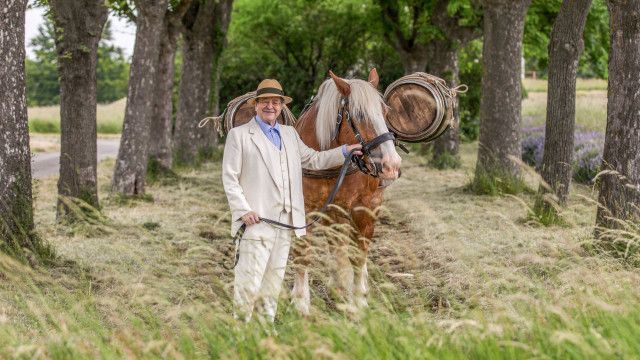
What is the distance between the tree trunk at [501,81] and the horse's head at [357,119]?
Result: 353 inches

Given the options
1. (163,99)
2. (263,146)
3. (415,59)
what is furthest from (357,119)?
(415,59)

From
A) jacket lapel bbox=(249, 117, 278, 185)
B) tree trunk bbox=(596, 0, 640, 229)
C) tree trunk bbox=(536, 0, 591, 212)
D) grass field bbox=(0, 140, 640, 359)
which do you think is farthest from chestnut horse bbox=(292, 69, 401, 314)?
tree trunk bbox=(536, 0, 591, 212)

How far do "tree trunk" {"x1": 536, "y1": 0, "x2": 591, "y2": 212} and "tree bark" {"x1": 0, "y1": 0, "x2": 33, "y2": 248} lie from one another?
755 cm

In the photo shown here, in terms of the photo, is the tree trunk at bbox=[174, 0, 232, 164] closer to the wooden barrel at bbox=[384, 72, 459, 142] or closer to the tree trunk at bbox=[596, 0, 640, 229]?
the tree trunk at bbox=[596, 0, 640, 229]

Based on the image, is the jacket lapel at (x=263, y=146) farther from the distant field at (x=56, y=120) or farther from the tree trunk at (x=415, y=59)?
the distant field at (x=56, y=120)

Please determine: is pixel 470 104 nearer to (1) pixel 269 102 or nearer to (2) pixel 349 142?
(2) pixel 349 142

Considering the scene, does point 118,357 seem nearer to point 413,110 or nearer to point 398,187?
point 413,110

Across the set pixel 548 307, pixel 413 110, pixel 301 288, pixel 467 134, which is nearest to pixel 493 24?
pixel 413 110

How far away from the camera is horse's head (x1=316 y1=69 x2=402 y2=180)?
6.47m

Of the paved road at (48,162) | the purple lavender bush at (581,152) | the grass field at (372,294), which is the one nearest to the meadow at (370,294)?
the grass field at (372,294)

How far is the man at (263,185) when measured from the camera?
628 centimetres

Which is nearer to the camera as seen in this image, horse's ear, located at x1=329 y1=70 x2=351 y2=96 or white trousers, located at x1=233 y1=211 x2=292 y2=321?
white trousers, located at x1=233 y1=211 x2=292 y2=321

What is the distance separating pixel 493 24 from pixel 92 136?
8.06 metres

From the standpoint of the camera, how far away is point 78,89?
39.0 ft
